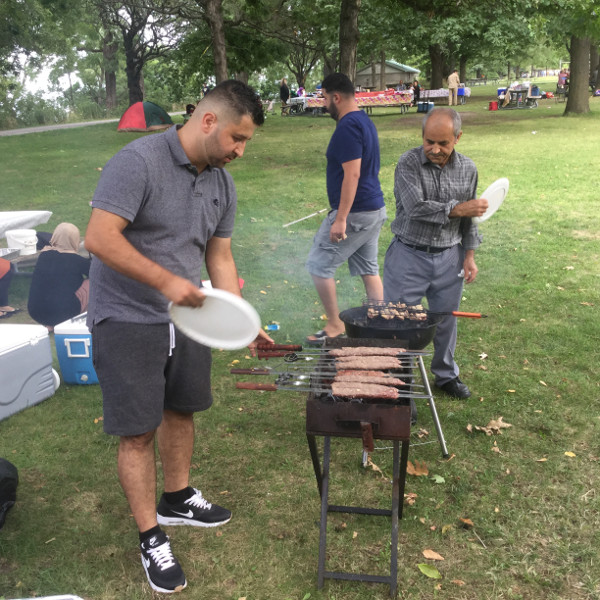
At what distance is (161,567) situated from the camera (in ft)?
10.2

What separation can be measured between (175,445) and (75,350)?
2.26 meters

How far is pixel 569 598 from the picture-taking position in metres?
3.03

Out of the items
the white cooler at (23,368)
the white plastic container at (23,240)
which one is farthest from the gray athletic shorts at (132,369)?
the white plastic container at (23,240)

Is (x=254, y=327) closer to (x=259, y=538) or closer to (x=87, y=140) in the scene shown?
(x=259, y=538)

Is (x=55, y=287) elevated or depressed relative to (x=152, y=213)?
depressed

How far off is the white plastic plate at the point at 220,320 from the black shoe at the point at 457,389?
9.40ft

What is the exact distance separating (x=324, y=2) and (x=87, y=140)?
31.9ft

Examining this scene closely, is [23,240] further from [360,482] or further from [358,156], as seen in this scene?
[360,482]

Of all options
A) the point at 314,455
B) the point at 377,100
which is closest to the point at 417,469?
the point at 314,455

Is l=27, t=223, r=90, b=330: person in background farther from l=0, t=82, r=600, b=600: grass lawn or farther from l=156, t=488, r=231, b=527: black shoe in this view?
l=156, t=488, r=231, b=527: black shoe

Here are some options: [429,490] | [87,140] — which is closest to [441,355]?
[429,490]

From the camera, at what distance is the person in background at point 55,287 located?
19.4 ft

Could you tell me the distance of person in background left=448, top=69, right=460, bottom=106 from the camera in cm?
3275

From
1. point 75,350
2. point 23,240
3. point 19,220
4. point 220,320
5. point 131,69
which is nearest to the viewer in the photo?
point 220,320
